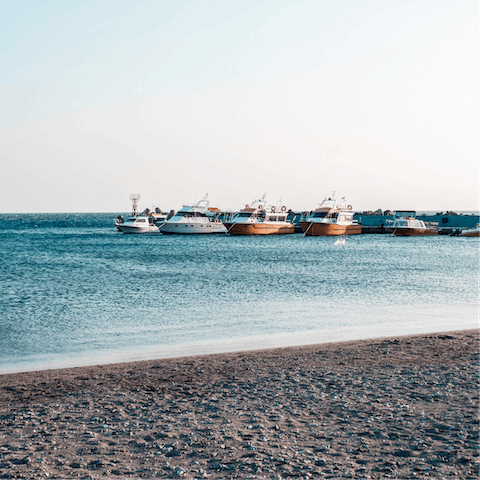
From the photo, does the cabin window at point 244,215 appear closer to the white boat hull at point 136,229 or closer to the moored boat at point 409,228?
the white boat hull at point 136,229

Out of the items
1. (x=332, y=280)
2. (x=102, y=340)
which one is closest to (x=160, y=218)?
(x=332, y=280)

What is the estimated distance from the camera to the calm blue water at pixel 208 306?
13305 millimetres

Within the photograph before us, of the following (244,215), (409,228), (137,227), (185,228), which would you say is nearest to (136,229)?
(137,227)

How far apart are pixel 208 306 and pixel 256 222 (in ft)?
192

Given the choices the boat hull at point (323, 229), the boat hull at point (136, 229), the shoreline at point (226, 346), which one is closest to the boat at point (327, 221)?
the boat hull at point (323, 229)

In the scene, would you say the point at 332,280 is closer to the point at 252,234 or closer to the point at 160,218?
the point at 252,234

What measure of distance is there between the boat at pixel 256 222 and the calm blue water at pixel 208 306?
3934 centimetres

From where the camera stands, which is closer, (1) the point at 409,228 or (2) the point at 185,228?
(1) the point at 409,228

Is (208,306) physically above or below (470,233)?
below

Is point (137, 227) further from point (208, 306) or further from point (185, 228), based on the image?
point (208, 306)

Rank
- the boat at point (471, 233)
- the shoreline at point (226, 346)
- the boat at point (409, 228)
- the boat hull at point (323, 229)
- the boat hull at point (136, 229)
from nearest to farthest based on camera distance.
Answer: the shoreline at point (226, 346) → the boat at point (471, 233) → the boat hull at point (323, 229) → the boat at point (409, 228) → the boat hull at point (136, 229)

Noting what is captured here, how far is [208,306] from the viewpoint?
774 inches

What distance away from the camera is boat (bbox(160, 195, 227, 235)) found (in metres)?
81.8

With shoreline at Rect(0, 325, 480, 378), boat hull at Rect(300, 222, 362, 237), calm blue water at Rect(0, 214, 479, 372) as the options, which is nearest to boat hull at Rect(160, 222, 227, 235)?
boat hull at Rect(300, 222, 362, 237)
